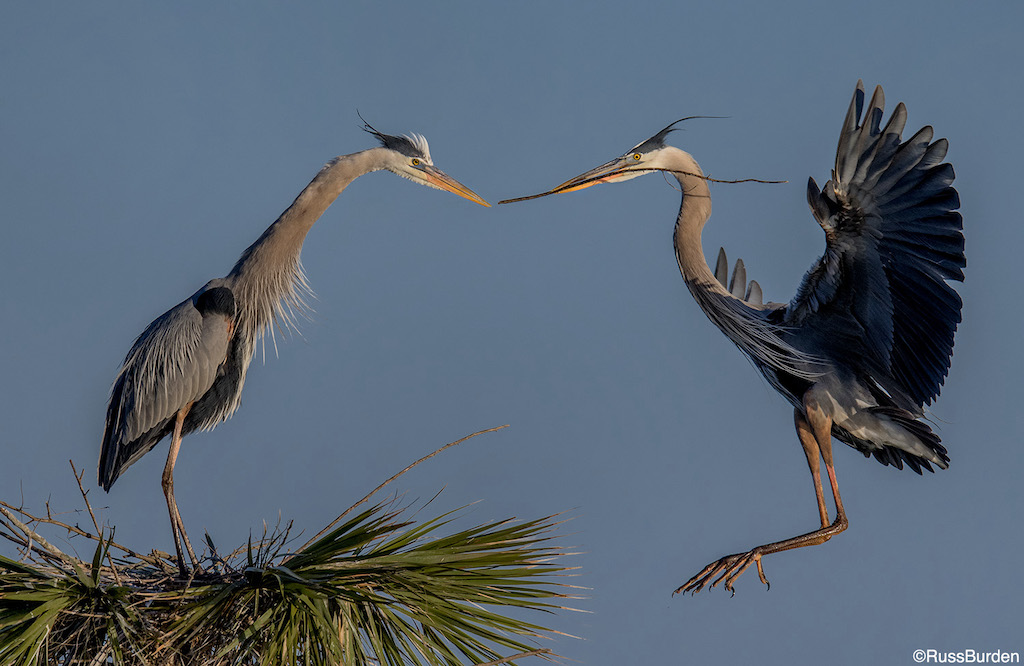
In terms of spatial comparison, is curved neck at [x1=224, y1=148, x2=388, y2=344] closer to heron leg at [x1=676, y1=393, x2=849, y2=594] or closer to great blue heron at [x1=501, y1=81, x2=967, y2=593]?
great blue heron at [x1=501, y1=81, x2=967, y2=593]

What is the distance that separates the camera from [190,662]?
13.8 feet

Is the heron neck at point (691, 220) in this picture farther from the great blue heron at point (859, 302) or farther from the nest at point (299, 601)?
the nest at point (299, 601)

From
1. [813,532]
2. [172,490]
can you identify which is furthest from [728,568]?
[172,490]

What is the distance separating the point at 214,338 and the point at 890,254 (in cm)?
335

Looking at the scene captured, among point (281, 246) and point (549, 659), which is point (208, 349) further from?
point (549, 659)

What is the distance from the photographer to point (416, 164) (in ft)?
21.2

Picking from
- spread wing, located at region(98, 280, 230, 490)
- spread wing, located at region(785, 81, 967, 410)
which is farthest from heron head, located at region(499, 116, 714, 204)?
spread wing, located at region(98, 280, 230, 490)

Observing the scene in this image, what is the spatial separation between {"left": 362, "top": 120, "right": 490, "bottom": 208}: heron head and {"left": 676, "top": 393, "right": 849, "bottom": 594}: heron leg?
2.07 metres

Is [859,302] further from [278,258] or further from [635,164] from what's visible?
[278,258]

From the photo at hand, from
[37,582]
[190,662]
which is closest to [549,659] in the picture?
[190,662]

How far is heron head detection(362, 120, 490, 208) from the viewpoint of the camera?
643 centimetres

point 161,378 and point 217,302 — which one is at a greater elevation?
point 217,302

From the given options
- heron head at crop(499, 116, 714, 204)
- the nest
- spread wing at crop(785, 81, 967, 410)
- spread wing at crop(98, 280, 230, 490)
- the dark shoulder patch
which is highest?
heron head at crop(499, 116, 714, 204)

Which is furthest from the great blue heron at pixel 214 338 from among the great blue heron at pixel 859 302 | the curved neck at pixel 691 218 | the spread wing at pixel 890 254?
the spread wing at pixel 890 254
